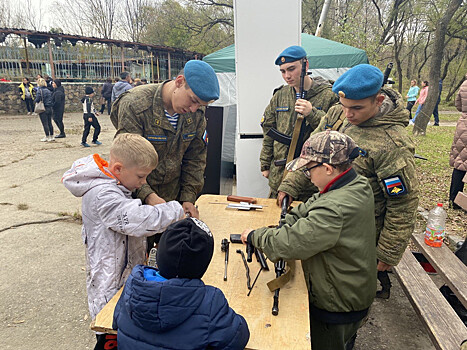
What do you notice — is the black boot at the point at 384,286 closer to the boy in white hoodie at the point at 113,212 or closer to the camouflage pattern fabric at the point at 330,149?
the camouflage pattern fabric at the point at 330,149

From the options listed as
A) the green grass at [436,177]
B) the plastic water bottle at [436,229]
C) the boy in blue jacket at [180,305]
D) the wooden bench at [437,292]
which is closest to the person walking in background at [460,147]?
the green grass at [436,177]

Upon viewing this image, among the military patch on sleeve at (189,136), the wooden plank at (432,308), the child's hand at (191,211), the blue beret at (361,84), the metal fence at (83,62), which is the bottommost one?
the wooden plank at (432,308)

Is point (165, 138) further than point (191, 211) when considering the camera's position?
Yes

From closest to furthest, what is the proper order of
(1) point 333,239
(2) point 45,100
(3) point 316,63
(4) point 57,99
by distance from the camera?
(1) point 333,239 < (3) point 316,63 < (2) point 45,100 < (4) point 57,99

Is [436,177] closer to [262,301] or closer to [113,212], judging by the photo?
[262,301]

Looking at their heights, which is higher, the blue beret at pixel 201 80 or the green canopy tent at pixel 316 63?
the green canopy tent at pixel 316 63

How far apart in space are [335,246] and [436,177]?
239 inches

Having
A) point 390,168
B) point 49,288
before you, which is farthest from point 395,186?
point 49,288

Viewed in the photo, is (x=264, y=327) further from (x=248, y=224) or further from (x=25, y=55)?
(x=25, y=55)

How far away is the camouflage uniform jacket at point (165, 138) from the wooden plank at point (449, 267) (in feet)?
6.50

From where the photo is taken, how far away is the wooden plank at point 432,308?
199 cm

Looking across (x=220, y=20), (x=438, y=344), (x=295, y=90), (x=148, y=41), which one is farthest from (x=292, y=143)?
(x=148, y=41)

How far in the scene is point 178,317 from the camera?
3.80 ft

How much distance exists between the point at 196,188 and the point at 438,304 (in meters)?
1.92
